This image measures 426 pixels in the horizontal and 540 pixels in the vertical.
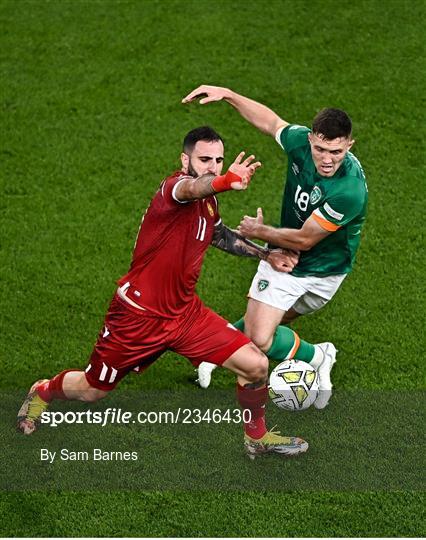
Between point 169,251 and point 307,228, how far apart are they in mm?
1024

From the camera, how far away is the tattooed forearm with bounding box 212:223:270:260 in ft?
25.5

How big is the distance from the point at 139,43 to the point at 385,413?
594cm

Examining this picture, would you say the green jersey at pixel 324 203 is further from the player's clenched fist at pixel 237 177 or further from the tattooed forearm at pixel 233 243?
the player's clenched fist at pixel 237 177

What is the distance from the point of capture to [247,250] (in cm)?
787

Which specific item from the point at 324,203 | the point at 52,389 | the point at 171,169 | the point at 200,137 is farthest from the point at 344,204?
the point at 171,169

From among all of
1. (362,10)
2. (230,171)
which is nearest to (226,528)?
(230,171)

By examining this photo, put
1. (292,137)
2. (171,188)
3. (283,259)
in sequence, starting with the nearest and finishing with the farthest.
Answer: (171,188), (283,259), (292,137)

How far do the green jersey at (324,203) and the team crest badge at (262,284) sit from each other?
0.22 metres

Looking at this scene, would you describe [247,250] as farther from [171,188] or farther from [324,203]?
[171,188]

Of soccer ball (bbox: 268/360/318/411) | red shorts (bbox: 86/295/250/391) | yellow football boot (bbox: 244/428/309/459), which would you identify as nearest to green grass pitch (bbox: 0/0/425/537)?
yellow football boot (bbox: 244/428/309/459)

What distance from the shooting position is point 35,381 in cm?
848

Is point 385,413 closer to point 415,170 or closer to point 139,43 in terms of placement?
point 415,170

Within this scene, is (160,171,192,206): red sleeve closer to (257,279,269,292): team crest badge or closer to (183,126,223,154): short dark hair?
(183,126,223,154): short dark hair

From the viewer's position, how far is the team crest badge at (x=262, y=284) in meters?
8.27
